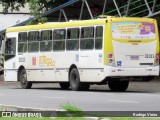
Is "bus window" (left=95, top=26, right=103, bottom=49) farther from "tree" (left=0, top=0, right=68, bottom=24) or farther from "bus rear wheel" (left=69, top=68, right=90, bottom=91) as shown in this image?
"tree" (left=0, top=0, right=68, bottom=24)

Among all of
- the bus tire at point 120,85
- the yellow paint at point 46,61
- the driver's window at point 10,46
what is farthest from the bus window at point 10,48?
the bus tire at point 120,85

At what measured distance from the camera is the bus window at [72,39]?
26500mm

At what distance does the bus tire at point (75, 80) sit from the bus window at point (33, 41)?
10.5ft

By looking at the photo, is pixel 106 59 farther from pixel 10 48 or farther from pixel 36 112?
pixel 36 112

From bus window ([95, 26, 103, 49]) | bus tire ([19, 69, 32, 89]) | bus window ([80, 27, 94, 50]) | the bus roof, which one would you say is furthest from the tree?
bus window ([95, 26, 103, 49])

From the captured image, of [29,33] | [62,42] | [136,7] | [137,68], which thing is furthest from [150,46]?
[136,7]

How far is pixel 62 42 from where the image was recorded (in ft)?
90.2

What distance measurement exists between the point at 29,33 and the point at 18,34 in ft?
2.97

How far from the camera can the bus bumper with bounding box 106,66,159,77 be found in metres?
24.4

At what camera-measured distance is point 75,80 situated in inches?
1038

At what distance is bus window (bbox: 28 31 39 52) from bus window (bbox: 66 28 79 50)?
8.03 ft

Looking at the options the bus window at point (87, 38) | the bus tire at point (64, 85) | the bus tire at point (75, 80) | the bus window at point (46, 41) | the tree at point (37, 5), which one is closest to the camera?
the bus window at point (87, 38)

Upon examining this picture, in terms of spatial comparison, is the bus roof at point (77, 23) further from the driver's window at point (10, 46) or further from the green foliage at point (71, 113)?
the green foliage at point (71, 113)

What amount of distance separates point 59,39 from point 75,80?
224cm
